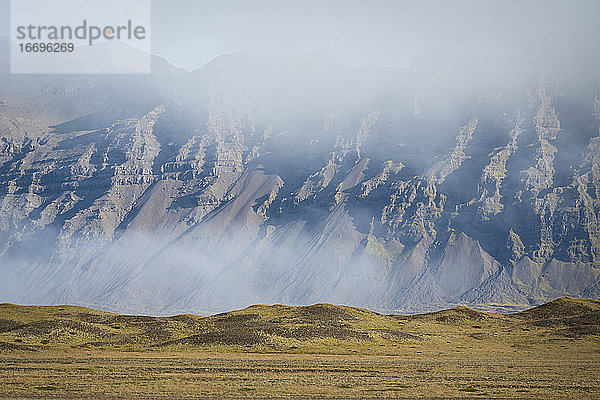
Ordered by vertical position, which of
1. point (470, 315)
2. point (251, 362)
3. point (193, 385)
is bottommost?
point (470, 315)

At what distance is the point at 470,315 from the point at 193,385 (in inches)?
5175

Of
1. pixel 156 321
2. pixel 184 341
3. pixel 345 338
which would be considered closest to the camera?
pixel 184 341

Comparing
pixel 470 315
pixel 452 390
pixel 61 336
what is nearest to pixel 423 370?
pixel 452 390

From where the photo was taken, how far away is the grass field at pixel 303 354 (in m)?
67.5

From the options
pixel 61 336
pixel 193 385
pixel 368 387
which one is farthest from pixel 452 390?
pixel 61 336

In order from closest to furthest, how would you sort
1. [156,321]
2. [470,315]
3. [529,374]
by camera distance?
[529,374] < [156,321] < [470,315]

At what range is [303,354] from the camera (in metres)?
113

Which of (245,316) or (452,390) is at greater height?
(452,390)

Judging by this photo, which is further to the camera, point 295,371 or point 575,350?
point 575,350

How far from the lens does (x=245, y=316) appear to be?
15388 centimetres

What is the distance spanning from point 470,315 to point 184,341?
315 ft

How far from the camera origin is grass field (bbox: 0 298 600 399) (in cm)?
6750

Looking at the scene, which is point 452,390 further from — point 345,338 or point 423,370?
point 345,338

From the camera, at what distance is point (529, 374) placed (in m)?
82.9
